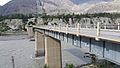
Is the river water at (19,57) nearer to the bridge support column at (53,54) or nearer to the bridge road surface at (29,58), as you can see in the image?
the bridge road surface at (29,58)

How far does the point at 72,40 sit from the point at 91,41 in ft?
26.1

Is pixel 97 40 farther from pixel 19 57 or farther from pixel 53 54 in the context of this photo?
pixel 19 57

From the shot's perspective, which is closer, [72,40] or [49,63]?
[72,40]

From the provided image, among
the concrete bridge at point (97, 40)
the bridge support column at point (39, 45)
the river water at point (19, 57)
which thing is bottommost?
the river water at point (19, 57)

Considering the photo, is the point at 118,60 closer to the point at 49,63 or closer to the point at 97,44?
the point at 97,44

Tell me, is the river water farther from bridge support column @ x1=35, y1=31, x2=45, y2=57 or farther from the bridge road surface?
bridge support column @ x1=35, y1=31, x2=45, y2=57

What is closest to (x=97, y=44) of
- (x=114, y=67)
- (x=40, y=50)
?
(x=114, y=67)

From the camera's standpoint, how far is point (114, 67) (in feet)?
170

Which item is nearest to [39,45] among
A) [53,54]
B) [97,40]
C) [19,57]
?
[19,57]

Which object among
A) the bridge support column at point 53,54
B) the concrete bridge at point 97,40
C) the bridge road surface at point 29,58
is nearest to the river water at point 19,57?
the bridge road surface at point 29,58

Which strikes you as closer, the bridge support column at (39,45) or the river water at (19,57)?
the river water at (19,57)

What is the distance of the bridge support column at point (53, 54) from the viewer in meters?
56.4

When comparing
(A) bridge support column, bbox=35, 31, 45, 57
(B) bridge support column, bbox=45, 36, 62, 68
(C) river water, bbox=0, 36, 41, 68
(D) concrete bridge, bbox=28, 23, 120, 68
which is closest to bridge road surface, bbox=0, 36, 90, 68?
(C) river water, bbox=0, 36, 41, 68

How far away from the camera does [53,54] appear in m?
58.1
